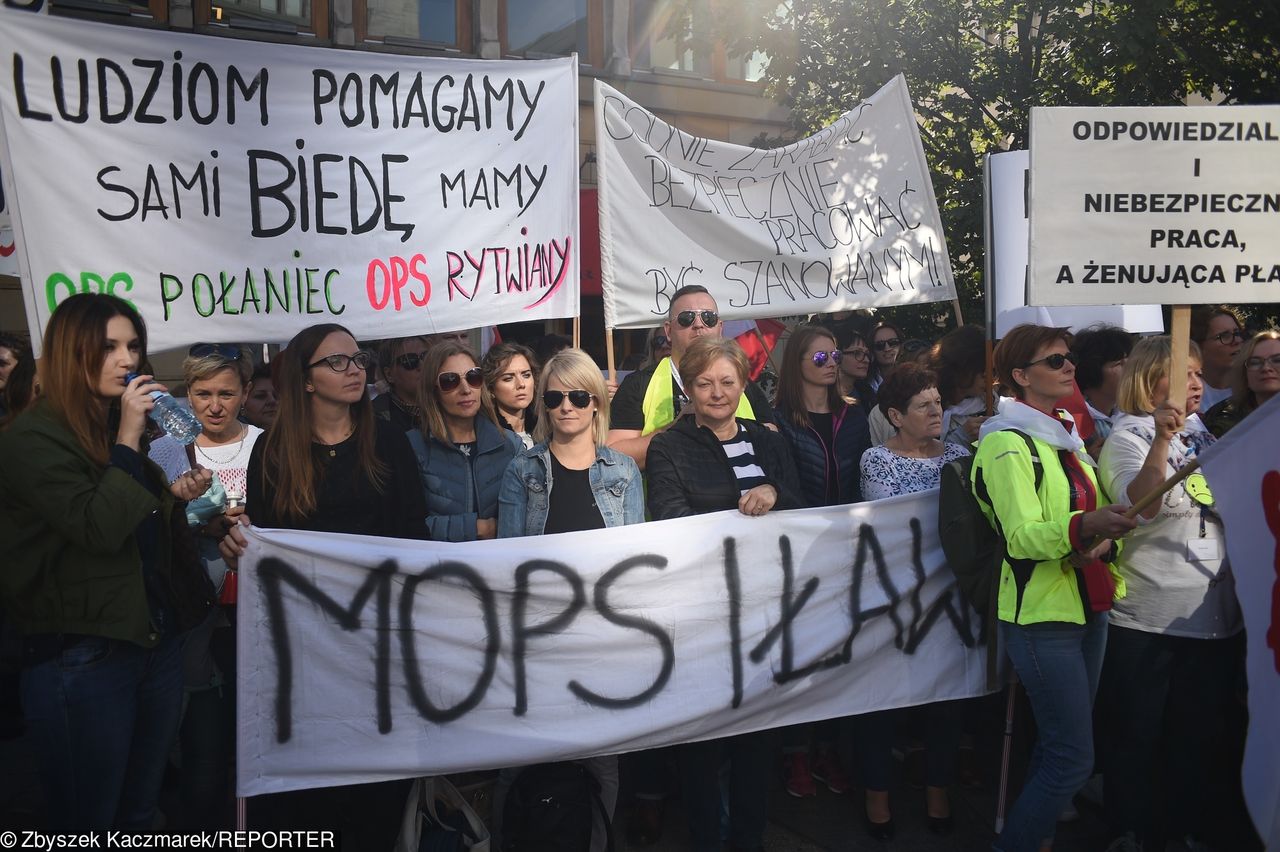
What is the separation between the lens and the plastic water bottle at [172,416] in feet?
9.65

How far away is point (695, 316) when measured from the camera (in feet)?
15.0

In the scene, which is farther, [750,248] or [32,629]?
[750,248]

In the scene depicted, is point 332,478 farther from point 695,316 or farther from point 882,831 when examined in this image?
point 882,831

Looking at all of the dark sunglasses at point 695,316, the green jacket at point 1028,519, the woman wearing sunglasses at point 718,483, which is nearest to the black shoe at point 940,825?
the woman wearing sunglasses at point 718,483

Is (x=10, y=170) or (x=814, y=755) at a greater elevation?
(x=10, y=170)

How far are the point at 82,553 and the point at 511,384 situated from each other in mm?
1983

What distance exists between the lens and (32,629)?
111 inches

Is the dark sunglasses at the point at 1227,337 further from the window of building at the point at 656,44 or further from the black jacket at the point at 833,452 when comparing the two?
the window of building at the point at 656,44

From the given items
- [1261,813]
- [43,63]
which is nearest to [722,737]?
[1261,813]

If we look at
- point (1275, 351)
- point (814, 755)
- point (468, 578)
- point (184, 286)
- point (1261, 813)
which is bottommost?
point (814, 755)

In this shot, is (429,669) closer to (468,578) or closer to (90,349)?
(468,578)

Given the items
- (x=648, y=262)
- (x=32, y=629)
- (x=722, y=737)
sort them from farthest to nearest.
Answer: (x=648, y=262) < (x=722, y=737) < (x=32, y=629)

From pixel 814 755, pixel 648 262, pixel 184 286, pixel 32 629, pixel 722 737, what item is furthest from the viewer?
pixel 648 262

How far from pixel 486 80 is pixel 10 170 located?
6.29 feet
